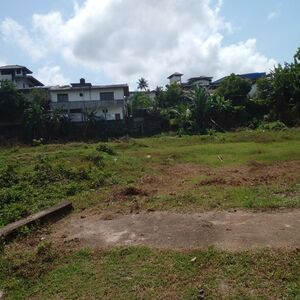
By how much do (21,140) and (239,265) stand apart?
114 ft

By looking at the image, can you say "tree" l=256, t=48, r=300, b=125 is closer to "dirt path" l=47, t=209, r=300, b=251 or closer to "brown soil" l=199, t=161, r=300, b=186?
"brown soil" l=199, t=161, r=300, b=186

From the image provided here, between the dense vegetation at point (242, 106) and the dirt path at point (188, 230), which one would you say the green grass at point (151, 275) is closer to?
the dirt path at point (188, 230)

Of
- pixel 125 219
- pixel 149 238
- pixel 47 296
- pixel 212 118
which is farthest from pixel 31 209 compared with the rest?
pixel 212 118

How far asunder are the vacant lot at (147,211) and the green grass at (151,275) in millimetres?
13

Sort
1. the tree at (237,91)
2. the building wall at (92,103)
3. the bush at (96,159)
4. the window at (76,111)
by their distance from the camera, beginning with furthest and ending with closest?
1. the window at (76,111)
2. the building wall at (92,103)
3. the tree at (237,91)
4. the bush at (96,159)

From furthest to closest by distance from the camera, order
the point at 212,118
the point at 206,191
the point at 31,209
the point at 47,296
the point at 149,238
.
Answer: the point at 212,118, the point at 206,191, the point at 31,209, the point at 149,238, the point at 47,296

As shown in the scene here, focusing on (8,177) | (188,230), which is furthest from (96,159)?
(188,230)

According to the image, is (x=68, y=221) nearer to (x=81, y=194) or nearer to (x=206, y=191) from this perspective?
(x=81, y=194)

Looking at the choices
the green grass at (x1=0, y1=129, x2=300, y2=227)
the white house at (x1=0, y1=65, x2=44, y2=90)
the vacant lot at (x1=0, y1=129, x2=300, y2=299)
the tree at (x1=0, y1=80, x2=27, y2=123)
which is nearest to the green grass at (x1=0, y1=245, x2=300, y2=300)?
the vacant lot at (x1=0, y1=129, x2=300, y2=299)

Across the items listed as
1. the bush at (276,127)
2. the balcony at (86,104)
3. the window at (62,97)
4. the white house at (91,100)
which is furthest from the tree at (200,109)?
the window at (62,97)

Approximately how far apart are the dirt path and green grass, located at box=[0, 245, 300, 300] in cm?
44

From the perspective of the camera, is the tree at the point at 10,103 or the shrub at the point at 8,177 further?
the tree at the point at 10,103

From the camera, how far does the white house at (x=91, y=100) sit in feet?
142

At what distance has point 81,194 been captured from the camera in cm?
1160
